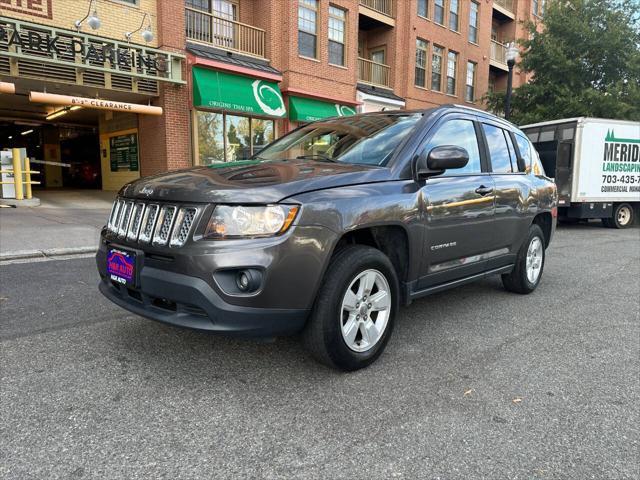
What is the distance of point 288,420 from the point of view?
2.48 m

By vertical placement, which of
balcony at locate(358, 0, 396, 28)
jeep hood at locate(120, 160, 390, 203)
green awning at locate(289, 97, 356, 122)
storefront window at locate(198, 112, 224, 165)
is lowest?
jeep hood at locate(120, 160, 390, 203)

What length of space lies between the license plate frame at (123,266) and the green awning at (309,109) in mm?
13069

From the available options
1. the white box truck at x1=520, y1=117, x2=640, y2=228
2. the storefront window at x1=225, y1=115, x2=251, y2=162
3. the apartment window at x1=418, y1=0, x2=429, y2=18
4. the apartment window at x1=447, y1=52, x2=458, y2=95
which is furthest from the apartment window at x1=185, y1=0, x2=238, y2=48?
the apartment window at x1=447, y1=52, x2=458, y2=95

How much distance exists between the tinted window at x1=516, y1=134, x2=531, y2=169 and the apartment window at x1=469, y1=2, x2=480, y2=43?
71.3ft

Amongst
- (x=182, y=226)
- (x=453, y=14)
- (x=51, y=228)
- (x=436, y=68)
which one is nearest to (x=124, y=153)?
(x=51, y=228)

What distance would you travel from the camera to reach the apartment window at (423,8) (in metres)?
20.9

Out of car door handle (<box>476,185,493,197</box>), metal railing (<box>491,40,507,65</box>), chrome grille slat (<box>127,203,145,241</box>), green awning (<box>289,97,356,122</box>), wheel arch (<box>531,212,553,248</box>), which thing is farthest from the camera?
metal railing (<box>491,40,507,65</box>)

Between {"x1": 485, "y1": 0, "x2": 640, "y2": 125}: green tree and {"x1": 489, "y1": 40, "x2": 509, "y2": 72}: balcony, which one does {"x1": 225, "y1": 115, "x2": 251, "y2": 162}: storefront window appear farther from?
{"x1": 489, "y1": 40, "x2": 509, "y2": 72}: balcony

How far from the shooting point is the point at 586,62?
18.8 metres

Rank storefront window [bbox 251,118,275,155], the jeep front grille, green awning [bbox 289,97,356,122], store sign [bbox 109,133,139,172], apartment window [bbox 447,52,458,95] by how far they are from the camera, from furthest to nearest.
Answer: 1. apartment window [bbox 447,52,458,95]
2. green awning [bbox 289,97,356,122]
3. storefront window [bbox 251,118,275,155]
4. store sign [bbox 109,133,139,172]
5. the jeep front grille

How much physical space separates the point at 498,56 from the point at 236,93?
1957 cm

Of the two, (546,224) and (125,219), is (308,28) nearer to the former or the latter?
(546,224)

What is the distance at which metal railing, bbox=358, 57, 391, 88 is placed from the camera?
19672 millimetres

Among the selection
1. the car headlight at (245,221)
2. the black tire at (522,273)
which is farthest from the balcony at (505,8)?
the car headlight at (245,221)
